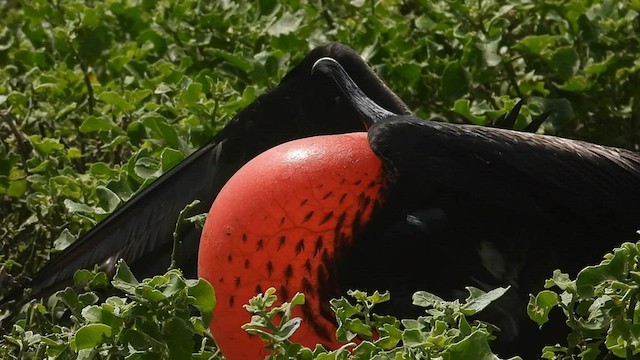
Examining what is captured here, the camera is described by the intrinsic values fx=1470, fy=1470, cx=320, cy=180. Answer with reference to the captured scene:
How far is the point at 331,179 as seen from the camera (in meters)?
2.13

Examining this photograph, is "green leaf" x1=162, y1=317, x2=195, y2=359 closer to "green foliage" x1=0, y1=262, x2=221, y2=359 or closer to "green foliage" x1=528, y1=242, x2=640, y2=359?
"green foliage" x1=0, y1=262, x2=221, y2=359

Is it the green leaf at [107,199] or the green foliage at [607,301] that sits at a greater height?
the green foliage at [607,301]

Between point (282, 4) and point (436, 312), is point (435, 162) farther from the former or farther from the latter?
point (282, 4)

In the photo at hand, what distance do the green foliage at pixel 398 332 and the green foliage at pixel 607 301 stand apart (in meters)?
0.08

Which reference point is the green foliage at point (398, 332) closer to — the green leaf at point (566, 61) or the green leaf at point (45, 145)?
the green leaf at point (45, 145)

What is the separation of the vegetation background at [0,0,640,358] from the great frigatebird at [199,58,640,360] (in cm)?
70

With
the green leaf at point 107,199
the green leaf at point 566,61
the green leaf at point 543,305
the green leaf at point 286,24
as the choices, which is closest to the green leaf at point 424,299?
the green leaf at point 543,305

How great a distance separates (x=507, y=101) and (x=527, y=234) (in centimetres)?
80

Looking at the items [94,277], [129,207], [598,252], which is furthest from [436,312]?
[129,207]

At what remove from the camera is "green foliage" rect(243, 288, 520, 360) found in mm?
1666

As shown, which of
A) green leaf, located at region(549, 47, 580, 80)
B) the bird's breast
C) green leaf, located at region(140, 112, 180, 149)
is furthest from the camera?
green leaf, located at region(549, 47, 580, 80)

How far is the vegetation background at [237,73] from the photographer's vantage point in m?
2.91

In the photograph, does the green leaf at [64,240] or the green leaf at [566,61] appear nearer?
the green leaf at [64,240]

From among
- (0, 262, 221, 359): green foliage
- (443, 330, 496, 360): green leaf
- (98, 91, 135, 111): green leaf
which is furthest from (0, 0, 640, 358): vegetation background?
(443, 330, 496, 360): green leaf
